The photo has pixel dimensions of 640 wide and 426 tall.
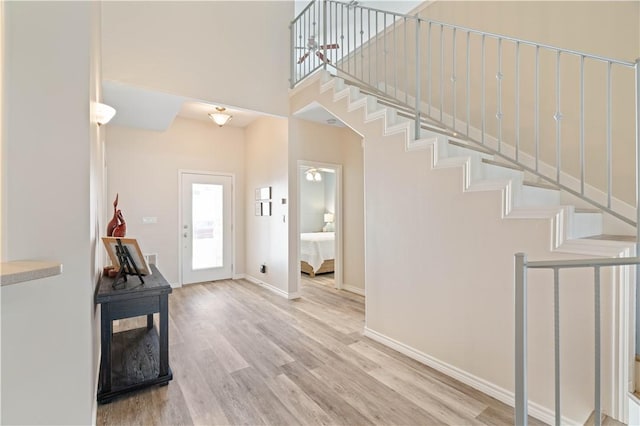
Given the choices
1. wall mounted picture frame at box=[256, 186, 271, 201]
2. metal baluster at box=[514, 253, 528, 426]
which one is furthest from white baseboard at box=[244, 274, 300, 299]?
metal baluster at box=[514, 253, 528, 426]

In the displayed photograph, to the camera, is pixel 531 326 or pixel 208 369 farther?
pixel 208 369

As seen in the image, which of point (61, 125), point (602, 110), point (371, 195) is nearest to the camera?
point (61, 125)

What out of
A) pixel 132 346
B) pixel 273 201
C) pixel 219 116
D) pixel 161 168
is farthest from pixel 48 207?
pixel 161 168

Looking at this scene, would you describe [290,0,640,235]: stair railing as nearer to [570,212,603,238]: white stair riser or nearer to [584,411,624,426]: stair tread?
[570,212,603,238]: white stair riser

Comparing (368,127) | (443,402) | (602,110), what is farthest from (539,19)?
(443,402)

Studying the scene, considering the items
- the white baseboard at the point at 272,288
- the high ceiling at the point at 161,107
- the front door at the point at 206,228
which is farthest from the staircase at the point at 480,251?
the front door at the point at 206,228

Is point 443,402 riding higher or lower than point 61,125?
lower

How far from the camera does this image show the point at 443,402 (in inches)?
80.7

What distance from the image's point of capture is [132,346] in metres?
2.67

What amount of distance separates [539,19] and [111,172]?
5745mm

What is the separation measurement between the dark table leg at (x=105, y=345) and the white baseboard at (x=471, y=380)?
227 centimetres

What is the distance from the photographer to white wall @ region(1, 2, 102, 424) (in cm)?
143

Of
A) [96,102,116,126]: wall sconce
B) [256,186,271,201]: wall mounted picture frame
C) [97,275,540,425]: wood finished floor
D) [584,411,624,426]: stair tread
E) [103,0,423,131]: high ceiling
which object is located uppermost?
[103,0,423,131]: high ceiling

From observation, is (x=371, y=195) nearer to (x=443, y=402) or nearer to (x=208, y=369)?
(x=443, y=402)
